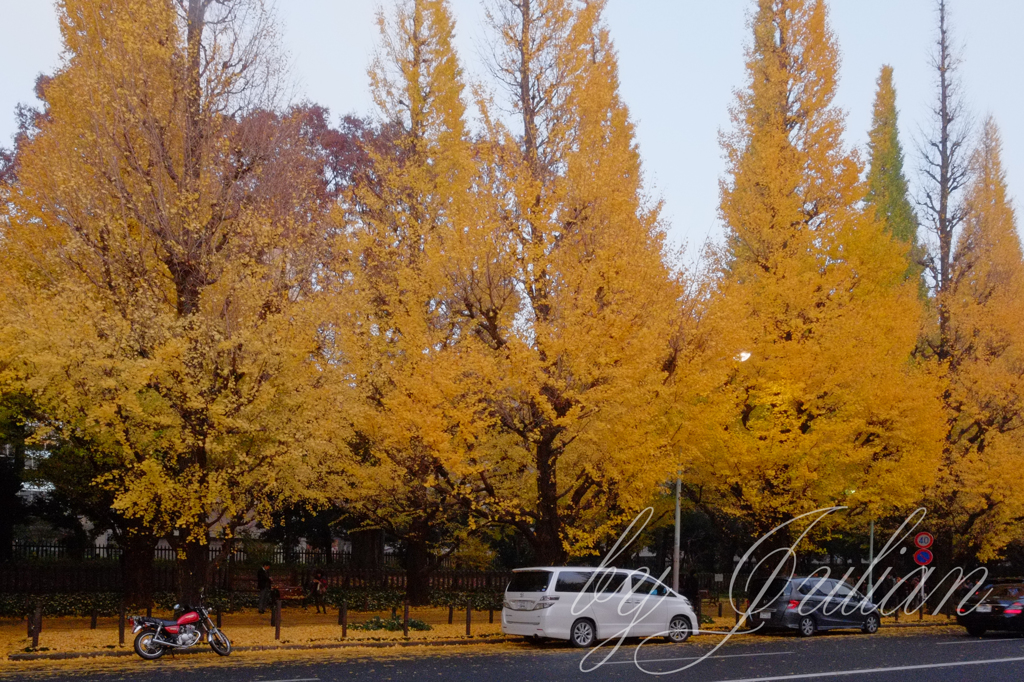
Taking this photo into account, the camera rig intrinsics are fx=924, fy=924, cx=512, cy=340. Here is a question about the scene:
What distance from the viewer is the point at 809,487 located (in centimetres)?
2342

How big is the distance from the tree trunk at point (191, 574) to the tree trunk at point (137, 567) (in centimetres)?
430

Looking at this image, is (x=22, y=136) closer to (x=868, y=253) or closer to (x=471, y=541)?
(x=471, y=541)

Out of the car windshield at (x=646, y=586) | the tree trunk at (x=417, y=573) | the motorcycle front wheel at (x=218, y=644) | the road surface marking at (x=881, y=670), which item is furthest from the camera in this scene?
the tree trunk at (x=417, y=573)

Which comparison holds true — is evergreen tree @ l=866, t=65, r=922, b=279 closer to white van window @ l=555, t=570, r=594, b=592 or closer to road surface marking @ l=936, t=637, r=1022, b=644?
road surface marking @ l=936, t=637, r=1022, b=644

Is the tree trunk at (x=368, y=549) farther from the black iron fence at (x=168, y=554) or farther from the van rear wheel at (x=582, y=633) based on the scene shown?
the van rear wheel at (x=582, y=633)

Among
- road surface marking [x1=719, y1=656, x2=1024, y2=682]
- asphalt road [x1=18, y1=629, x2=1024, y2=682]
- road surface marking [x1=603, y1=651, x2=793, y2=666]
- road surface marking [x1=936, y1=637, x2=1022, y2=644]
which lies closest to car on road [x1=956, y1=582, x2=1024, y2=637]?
road surface marking [x1=936, y1=637, x2=1022, y2=644]

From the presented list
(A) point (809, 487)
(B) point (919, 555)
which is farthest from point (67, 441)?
(B) point (919, 555)

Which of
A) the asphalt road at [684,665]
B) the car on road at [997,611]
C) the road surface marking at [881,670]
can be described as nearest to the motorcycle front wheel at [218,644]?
the asphalt road at [684,665]

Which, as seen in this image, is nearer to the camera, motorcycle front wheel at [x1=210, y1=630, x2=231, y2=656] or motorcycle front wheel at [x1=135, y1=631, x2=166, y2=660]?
motorcycle front wheel at [x1=135, y1=631, x2=166, y2=660]

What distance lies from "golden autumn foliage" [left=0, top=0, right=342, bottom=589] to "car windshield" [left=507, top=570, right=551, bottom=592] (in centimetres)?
459

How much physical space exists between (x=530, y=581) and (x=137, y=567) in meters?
10.8

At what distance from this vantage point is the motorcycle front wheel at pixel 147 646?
1541 centimetres

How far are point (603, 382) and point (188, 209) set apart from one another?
9051mm

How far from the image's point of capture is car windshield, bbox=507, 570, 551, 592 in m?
18.0
